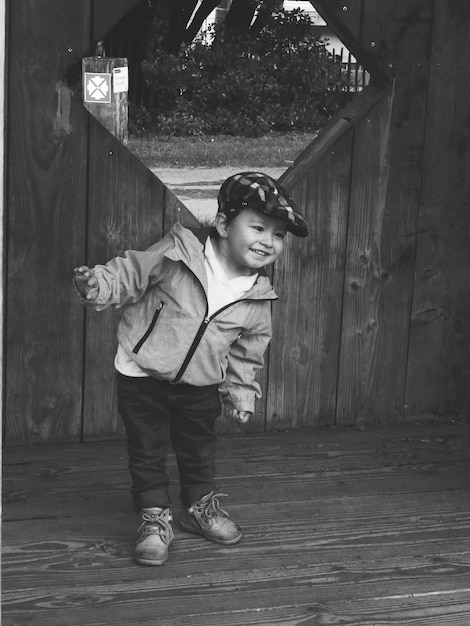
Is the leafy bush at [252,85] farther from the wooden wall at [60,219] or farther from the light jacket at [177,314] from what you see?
the light jacket at [177,314]

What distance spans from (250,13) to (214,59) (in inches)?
35.9

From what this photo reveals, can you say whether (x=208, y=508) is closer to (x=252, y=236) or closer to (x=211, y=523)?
(x=211, y=523)

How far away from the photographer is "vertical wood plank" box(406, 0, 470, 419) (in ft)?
13.5

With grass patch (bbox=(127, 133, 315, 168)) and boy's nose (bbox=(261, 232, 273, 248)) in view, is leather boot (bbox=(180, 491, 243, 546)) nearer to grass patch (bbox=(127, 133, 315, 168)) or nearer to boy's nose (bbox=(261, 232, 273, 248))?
boy's nose (bbox=(261, 232, 273, 248))

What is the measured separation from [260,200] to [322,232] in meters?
1.16

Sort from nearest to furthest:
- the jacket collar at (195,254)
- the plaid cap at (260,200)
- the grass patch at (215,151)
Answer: the plaid cap at (260,200), the jacket collar at (195,254), the grass patch at (215,151)

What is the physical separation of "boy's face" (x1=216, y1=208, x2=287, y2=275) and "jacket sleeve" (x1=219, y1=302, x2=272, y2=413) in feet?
0.68

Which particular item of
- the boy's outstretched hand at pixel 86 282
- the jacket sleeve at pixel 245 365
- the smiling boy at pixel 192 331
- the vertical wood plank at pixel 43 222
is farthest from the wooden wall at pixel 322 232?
the boy's outstretched hand at pixel 86 282

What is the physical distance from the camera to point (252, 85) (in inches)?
480

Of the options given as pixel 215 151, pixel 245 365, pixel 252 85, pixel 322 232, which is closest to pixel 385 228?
pixel 322 232

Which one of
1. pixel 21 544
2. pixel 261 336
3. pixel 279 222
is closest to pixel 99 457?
pixel 21 544

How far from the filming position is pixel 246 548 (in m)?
3.29

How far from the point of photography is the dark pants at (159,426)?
126 inches

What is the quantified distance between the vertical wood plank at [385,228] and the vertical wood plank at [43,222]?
1.02 meters
